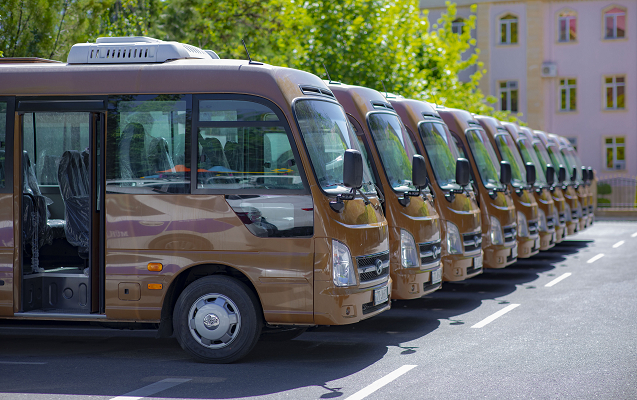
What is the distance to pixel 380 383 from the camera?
23.9ft

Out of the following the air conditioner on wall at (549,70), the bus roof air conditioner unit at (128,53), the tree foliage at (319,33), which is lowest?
the bus roof air conditioner unit at (128,53)

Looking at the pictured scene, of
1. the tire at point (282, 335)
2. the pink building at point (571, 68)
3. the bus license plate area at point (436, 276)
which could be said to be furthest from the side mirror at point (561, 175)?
the pink building at point (571, 68)

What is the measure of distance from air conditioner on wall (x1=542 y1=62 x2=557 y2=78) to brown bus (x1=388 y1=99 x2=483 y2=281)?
34.8 metres

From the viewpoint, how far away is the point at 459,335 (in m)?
9.74

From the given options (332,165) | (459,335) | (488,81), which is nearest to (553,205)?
(459,335)

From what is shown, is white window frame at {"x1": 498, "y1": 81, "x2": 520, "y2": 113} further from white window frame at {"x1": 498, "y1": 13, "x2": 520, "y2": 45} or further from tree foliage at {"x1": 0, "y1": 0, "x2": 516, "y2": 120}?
tree foliage at {"x1": 0, "y1": 0, "x2": 516, "y2": 120}

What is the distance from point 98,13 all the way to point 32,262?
A: 295 inches

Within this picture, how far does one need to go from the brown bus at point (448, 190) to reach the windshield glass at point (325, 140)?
11.0 feet

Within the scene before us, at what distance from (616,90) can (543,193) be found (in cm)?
3053

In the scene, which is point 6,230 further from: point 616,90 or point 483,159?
point 616,90

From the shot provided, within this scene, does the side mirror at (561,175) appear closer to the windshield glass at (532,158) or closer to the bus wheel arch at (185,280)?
the windshield glass at (532,158)

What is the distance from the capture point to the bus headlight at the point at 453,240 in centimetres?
1162

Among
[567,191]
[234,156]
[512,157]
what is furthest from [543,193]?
[234,156]

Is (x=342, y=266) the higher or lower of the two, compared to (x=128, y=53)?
lower
